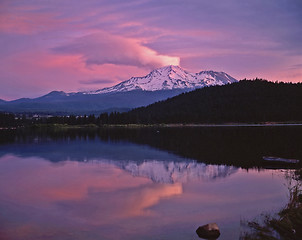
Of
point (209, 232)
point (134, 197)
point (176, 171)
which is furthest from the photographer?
point (176, 171)

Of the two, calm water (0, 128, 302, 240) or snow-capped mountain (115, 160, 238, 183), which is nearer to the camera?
calm water (0, 128, 302, 240)

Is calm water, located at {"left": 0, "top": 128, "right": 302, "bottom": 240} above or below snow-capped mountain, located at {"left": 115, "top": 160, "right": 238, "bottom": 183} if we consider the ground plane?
below

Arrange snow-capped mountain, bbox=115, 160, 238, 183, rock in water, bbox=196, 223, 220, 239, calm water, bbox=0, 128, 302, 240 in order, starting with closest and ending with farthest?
rock in water, bbox=196, 223, 220, 239, calm water, bbox=0, 128, 302, 240, snow-capped mountain, bbox=115, 160, 238, 183

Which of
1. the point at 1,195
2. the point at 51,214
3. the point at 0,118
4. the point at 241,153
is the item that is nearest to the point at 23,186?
the point at 1,195

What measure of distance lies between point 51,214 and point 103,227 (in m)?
4.48

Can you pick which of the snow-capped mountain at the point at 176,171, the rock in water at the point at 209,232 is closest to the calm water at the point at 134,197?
the snow-capped mountain at the point at 176,171

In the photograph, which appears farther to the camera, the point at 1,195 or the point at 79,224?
the point at 1,195

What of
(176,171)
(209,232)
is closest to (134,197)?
(209,232)

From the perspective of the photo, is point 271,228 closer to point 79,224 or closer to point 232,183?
point 79,224

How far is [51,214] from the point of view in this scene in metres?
21.9

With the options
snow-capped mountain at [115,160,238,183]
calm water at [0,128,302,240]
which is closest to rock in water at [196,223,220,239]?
calm water at [0,128,302,240]

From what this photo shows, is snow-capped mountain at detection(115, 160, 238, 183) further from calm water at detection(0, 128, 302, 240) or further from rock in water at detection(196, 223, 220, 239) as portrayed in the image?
rock in water at detection(196, 223, 220, 239)

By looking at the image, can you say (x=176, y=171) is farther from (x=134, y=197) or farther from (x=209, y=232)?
(x=209, y=232)

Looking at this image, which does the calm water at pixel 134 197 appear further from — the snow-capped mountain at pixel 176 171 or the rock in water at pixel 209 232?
the rock in water at pixel 209 232
